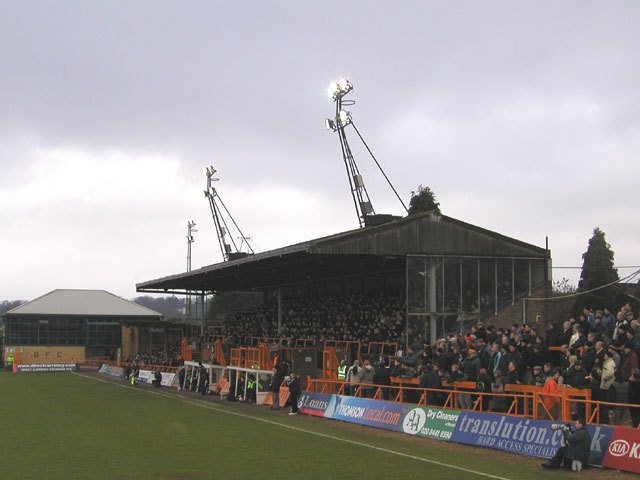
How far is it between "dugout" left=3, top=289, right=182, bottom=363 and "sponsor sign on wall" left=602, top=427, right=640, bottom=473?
65.7 m

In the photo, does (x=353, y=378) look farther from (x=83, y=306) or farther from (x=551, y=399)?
(x=83, y=306)

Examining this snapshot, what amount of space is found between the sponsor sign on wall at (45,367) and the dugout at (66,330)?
4.83m

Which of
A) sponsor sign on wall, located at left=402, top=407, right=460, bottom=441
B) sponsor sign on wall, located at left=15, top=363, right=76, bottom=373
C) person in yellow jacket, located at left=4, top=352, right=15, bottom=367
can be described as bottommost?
sponsor sign on wall, located at left=15, top=363, right=76, bottom=373

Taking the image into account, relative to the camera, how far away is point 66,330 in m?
84.9

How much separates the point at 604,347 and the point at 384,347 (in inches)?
676

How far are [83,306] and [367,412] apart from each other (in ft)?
231

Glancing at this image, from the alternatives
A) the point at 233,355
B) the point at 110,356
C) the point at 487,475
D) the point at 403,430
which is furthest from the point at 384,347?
the point at 110,356

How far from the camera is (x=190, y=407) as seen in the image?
31266 millimetres

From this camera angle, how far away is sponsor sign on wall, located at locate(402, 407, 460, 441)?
20.0 metres

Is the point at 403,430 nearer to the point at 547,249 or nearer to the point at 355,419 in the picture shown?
the point at 355,419

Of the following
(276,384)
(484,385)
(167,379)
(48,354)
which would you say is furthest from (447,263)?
(48,354)

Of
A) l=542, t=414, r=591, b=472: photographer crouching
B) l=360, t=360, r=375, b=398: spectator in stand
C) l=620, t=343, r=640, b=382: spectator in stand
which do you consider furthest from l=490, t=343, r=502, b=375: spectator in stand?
l=360, t=360, r=375, b=398: spectator in stand

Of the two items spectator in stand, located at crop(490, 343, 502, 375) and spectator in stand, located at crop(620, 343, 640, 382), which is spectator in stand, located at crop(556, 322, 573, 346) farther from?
spectator in stand, located at crop(620, 343, 640, 382)

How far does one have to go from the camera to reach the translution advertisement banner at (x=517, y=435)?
15680 millimetres
